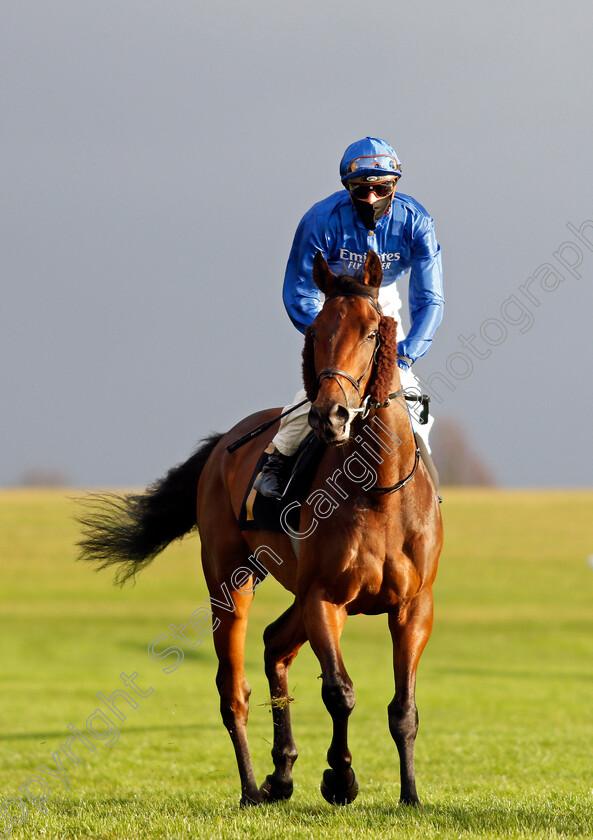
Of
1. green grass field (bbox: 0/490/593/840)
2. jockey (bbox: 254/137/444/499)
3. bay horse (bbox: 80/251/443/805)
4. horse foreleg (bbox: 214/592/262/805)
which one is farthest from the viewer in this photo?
horse foreleg (bbox: 214/592/262/805)

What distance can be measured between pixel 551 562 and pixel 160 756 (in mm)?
31146

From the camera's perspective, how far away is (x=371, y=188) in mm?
5926

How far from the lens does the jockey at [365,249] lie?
234 inches

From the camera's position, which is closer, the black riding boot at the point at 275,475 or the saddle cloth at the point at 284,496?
Result: the saddle cloth at the point at 284,496

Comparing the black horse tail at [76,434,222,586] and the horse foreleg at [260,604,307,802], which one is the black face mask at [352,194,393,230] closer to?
the horse foreleg at [260,604,307,802]

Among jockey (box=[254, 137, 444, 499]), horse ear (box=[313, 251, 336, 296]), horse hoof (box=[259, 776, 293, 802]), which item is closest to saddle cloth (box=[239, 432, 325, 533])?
jockey (box=[254, 137, 444, 499])

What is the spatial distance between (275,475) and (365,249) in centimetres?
146

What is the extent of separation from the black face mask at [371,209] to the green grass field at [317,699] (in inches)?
130

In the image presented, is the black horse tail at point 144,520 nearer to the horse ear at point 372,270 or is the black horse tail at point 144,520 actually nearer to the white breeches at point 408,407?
the white breeches at point 408,407

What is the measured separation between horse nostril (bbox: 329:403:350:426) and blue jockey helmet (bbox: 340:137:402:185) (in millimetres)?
1718

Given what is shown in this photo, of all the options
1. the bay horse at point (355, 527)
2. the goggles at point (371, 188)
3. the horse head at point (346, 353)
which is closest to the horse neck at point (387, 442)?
the bay horse at point (355, 527)

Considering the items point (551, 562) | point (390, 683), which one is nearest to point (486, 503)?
point (551, 562)

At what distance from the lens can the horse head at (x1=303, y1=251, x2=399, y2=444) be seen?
15.9ft

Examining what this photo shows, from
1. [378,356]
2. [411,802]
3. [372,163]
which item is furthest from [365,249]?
[411,802]
